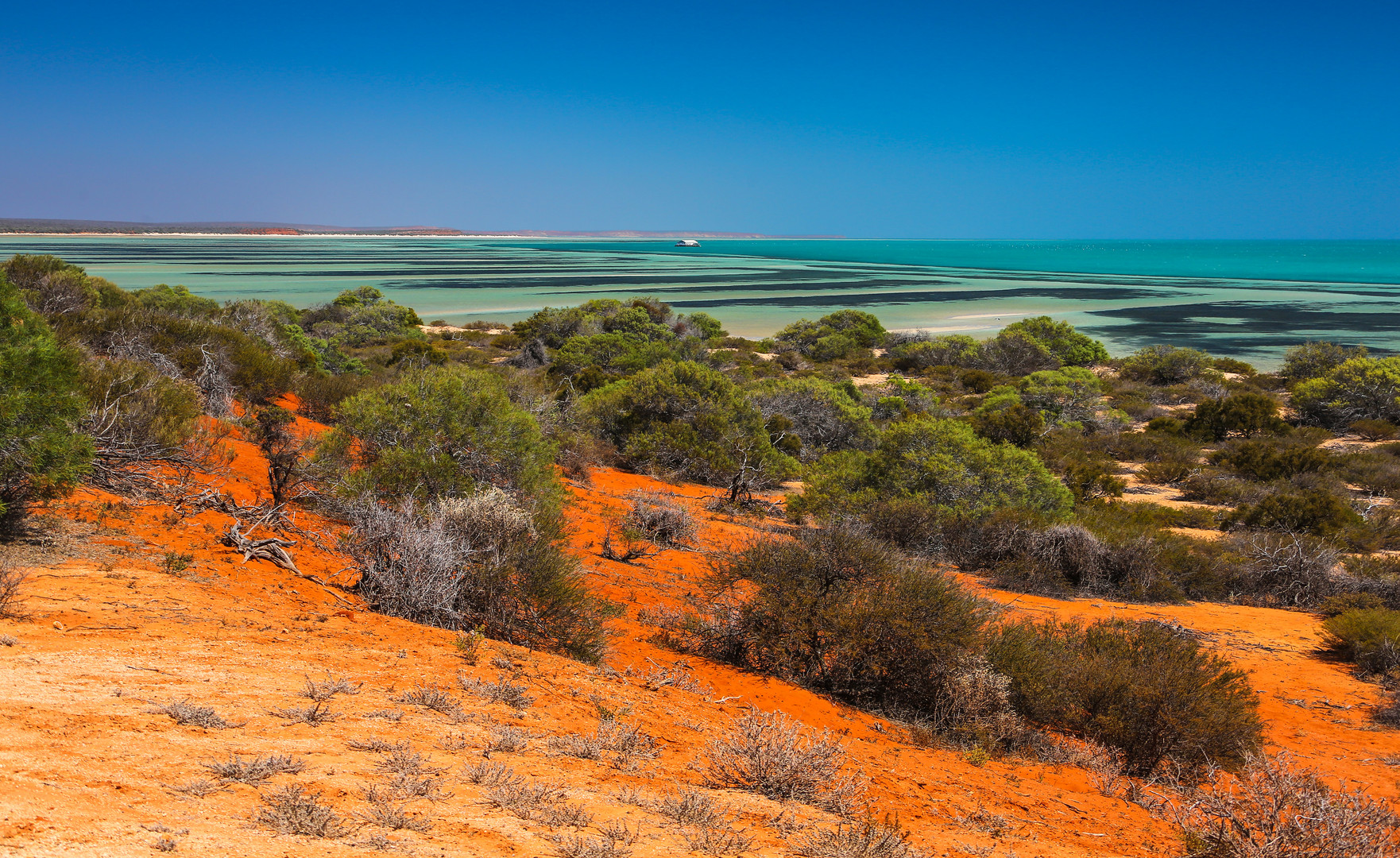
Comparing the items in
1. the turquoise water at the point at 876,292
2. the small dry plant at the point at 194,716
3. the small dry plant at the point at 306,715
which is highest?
the turquoise water at the point at 876,292

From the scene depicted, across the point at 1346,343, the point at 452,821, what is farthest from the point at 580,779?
the point at 1346,343

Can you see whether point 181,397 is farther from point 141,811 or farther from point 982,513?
point 982,513

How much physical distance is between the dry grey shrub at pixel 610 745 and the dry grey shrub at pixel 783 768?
0.37 metres

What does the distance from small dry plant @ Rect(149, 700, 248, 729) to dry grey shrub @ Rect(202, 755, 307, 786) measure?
1.14 ft

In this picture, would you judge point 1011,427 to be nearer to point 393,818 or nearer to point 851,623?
point 851,623

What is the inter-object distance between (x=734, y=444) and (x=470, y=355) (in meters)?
13.6

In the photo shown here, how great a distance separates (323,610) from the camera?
5.45m

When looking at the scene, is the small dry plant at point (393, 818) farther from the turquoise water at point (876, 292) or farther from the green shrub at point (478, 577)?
the turquoise water at point (876, 292)

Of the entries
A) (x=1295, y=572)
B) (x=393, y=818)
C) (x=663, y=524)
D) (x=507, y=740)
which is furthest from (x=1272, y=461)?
(x=393, y=818)

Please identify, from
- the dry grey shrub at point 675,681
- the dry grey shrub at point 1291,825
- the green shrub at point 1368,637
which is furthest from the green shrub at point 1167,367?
the dry grey shrub at point 675,681

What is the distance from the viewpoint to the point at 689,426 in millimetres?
13719

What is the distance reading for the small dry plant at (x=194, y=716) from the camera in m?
3.46

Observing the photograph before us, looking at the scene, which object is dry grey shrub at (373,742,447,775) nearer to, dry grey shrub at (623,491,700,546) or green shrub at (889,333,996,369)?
dry grey shrub at (623,491,700,546)

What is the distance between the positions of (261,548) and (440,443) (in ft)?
6.72
